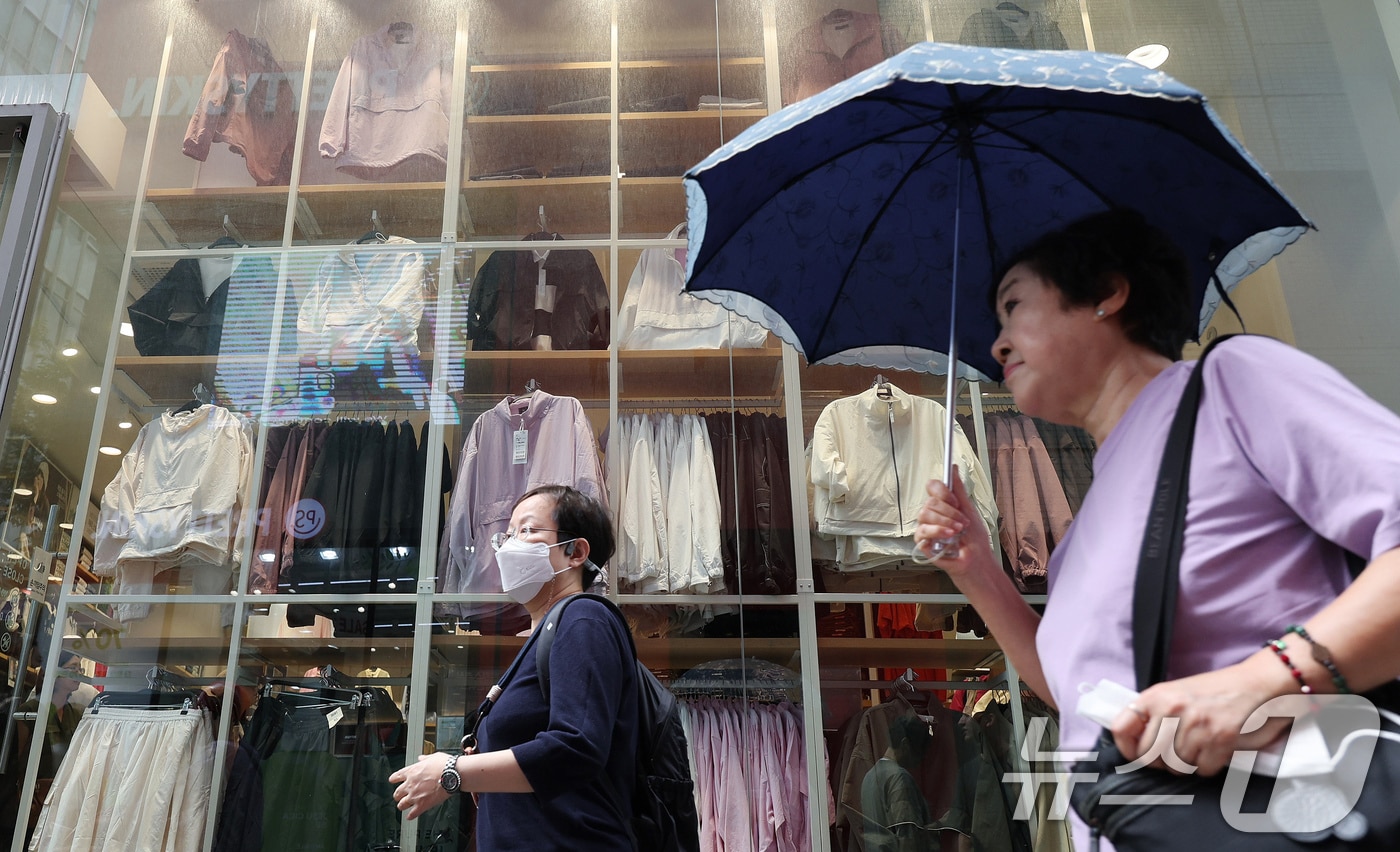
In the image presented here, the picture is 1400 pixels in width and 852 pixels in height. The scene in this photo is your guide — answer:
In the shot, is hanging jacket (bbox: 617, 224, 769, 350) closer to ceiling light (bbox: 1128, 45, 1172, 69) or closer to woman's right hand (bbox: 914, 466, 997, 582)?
ceiling light (bbox: 1128, 45, 1172, 69)

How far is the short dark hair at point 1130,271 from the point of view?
1234mm

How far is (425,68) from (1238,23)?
97.8 inches

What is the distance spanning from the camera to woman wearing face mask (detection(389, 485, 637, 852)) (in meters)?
1.78

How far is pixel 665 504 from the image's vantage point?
3.46 m

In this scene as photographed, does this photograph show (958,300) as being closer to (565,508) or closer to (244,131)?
(565,508)

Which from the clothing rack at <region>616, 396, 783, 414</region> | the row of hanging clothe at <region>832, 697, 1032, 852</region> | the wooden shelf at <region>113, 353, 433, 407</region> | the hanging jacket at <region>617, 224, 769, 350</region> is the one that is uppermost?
the hanging jacket at <region>617, 224, 769, 350</region>

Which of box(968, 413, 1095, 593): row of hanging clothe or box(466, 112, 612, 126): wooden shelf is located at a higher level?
box(466, 112, 612, 126): wooden shelf

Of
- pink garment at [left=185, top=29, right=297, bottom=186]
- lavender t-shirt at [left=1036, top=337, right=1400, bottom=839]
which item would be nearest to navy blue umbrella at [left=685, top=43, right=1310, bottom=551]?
lavender t-shirt at [left=1036, top=337, right=1400, bottom=839]

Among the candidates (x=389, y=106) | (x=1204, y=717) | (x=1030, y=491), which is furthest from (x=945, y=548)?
(x=389, y=106)

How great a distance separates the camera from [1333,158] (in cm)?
255

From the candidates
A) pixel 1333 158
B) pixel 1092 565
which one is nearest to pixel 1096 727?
pixel 1092 565

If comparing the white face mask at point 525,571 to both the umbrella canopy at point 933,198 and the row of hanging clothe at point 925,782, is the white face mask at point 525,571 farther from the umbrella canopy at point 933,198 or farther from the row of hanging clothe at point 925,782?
the row of hanging clothe at point 925,782

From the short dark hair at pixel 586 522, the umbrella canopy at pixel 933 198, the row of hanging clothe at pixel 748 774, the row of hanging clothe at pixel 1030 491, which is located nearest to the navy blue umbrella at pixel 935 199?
the umbrella canopy at pixel 933 198

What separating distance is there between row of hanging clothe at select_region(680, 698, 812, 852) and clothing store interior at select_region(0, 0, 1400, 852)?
1cm
